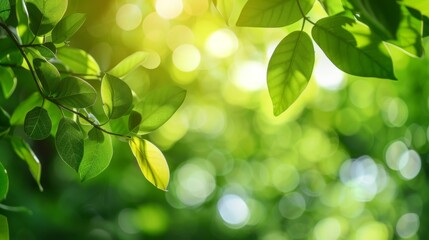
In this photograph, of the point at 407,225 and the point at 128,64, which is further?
the point at 407,225

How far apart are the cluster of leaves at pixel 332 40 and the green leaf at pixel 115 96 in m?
0.11

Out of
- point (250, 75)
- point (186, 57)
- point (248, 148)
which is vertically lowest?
point (248, 148)

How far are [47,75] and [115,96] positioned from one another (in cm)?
6

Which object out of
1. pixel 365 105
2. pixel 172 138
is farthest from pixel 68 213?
pixel 365 105

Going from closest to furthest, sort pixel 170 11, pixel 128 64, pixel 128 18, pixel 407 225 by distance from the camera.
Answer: pixel 128 64
pixel 128 18
pixel 170 11
pixel 407 225

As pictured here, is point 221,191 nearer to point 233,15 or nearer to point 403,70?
point 403,70

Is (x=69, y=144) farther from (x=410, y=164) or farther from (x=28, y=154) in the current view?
(x=410, y=164)

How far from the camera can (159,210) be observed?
462 centimetres

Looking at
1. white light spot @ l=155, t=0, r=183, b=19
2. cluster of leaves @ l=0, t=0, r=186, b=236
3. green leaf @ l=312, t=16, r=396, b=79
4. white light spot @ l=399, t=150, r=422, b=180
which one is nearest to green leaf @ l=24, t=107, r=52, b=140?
cluster of leaves @ l=0, t=0, r=186, b=236

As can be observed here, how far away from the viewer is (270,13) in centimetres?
49

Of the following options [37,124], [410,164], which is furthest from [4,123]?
→ [410,164]

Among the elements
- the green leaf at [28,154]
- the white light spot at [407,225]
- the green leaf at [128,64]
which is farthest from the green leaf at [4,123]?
the white light spot at [407,225]

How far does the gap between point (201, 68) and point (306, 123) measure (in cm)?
166

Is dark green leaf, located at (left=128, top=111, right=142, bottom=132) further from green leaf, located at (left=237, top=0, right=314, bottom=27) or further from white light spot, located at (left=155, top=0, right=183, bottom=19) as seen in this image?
white light spot, located at (left=155, top=0, right=183, bottom=19)
